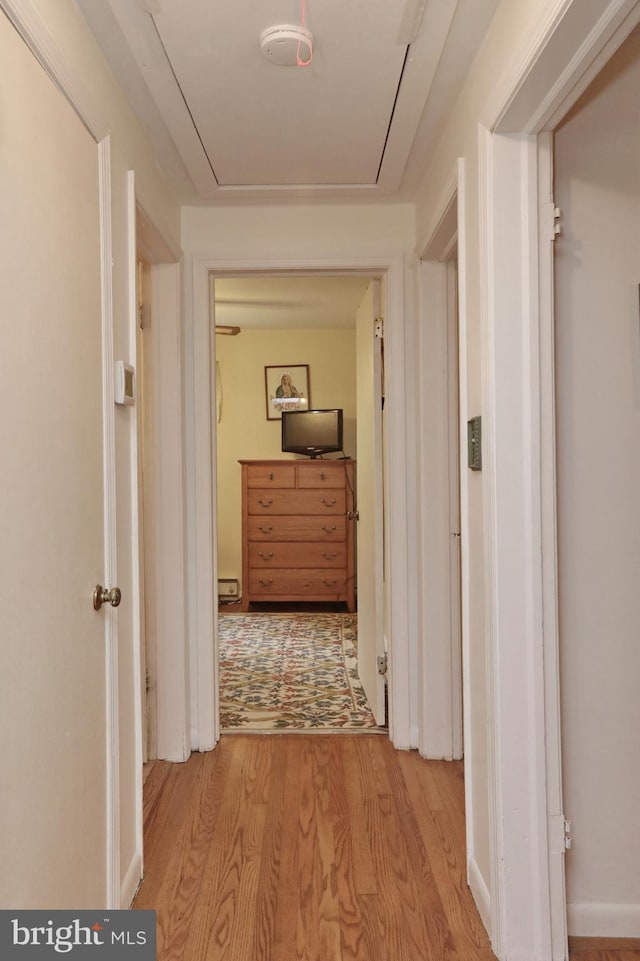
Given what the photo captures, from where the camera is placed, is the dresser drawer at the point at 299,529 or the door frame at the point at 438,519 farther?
the dresser drawer at the point at 299,529

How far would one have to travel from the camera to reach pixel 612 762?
1.72m

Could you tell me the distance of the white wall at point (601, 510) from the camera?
5.60 feet

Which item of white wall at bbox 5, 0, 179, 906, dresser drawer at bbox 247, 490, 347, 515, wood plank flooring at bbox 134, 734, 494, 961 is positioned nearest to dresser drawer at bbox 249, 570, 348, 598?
dresser drawer at bbox 247, 490, 347, 515

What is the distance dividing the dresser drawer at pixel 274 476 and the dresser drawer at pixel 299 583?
70 centimetres

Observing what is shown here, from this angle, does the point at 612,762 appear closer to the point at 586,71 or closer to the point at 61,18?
the point at 586,71

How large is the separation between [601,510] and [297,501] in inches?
152

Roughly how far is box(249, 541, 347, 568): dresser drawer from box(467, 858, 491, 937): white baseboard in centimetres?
356

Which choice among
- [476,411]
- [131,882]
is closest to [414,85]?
[476,411]

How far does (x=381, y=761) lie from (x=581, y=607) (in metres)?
1.37

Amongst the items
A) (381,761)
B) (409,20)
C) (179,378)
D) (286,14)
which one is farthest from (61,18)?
(381,761)

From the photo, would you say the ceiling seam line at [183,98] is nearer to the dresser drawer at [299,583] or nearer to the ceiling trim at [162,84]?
the ceiling trim at [162,84]

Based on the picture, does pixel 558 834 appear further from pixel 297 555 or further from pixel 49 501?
pixel 297 555

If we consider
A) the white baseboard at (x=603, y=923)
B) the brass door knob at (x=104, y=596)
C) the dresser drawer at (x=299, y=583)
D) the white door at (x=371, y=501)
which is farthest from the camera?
the dresser drawer at (x=299, y=583)

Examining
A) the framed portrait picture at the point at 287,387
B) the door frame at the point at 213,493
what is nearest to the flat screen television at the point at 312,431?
the framed portrait picture at the point at 287,387
